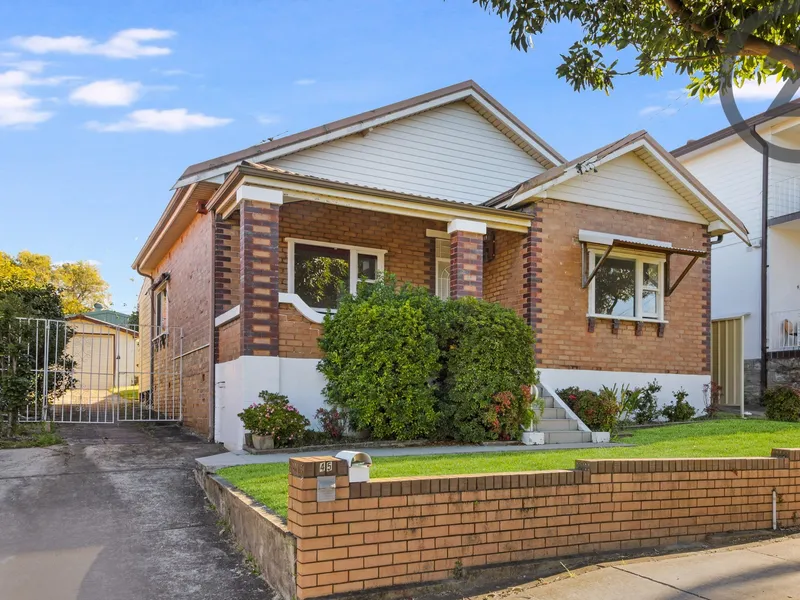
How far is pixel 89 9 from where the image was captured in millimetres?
9992

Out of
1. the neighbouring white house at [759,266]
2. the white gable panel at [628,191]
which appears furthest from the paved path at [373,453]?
the neighbouring white house at [759,266]

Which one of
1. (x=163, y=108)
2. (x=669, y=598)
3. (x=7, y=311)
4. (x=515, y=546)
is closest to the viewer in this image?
(x=669, y=598)

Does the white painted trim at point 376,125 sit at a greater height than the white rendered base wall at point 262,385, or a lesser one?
greater

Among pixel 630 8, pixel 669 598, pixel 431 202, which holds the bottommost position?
pixel 669 598

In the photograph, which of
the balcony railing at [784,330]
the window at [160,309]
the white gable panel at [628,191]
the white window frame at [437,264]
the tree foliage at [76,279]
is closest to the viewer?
the white gable panel at [628,191]

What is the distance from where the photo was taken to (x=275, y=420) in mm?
9258

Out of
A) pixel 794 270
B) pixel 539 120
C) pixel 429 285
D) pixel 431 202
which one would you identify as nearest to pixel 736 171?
pixel 794 270

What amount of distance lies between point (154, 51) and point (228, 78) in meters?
1.20

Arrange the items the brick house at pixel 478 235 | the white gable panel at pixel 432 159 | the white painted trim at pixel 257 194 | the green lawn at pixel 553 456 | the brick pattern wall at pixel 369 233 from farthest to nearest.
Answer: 1. the white gable panel at pixel 432 159
2. the brick pattern wall at pixel 369 233
3. the brick house at pixel 478 235
4. the white painted trim at pixel 257 194
5. the green lawn at pixel 553 456

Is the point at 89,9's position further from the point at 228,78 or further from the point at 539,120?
the point at 539,120

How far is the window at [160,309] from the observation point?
17562 millimetres

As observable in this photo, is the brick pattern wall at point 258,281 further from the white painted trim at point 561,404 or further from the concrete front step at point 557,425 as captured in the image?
the white painted trim at point 561,404

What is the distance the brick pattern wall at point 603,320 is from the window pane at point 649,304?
24 cm

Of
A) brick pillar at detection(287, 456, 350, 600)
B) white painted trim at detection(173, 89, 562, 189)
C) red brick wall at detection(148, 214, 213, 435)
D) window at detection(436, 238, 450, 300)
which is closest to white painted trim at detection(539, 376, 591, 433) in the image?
window at detection(436, 238, 450, 300)
